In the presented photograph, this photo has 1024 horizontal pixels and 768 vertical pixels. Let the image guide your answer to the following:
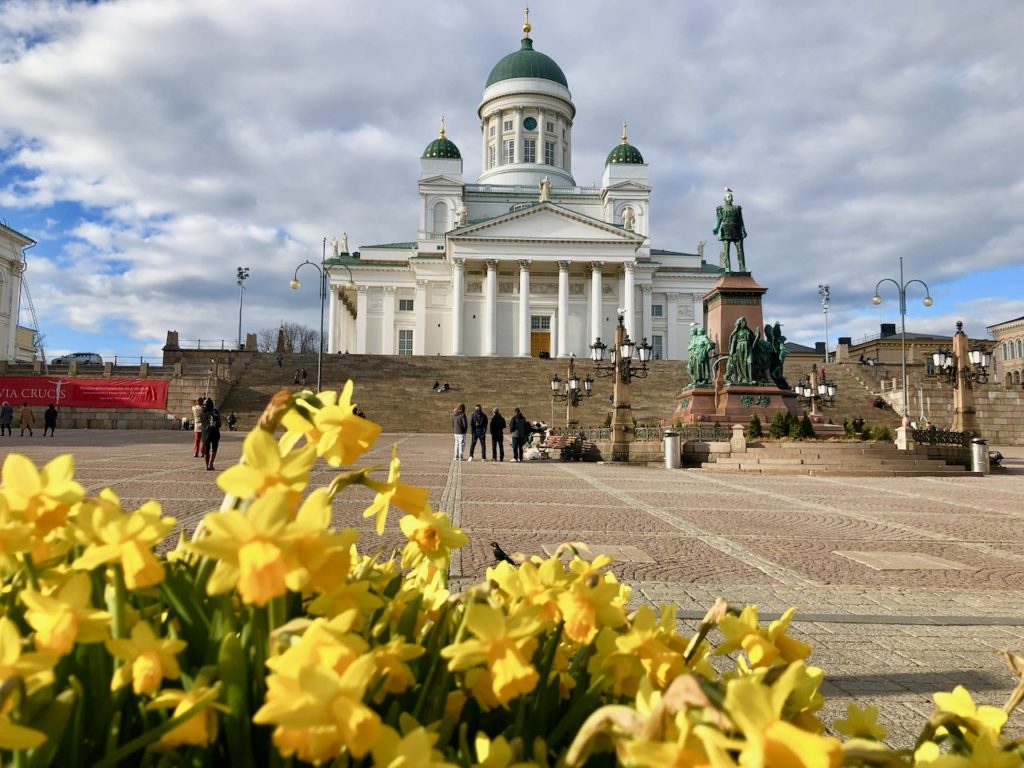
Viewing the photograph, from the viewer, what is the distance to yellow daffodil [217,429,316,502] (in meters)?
1.11

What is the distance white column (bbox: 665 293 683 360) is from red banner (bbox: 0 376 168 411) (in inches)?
1891

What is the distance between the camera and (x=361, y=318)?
242 feet

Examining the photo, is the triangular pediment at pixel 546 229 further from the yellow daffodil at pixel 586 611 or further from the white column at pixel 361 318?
the yellow daffodil at pixel 586 611

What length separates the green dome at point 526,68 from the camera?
262 ft

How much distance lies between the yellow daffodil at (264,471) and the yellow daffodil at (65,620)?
26 centimetres

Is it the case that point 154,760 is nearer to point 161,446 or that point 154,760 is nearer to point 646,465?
point 646,465

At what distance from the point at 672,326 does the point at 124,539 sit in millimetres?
75864

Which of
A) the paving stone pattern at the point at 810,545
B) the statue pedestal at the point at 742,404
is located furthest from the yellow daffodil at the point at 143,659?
the statue pedestal at the point at 742,404

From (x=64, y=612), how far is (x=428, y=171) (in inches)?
3142

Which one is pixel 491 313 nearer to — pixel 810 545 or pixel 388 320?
pixel 388 320

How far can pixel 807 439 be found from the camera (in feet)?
68.4

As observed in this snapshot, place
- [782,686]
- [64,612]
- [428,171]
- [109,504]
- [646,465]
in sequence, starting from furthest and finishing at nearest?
1. [428,171]
2. [646,465]
3. [109,504]
4. [64,612]
5. [782,686]

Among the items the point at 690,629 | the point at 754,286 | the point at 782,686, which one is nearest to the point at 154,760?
the point at 782,686

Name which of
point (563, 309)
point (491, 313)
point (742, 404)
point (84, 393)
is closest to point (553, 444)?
point (742, 404)
